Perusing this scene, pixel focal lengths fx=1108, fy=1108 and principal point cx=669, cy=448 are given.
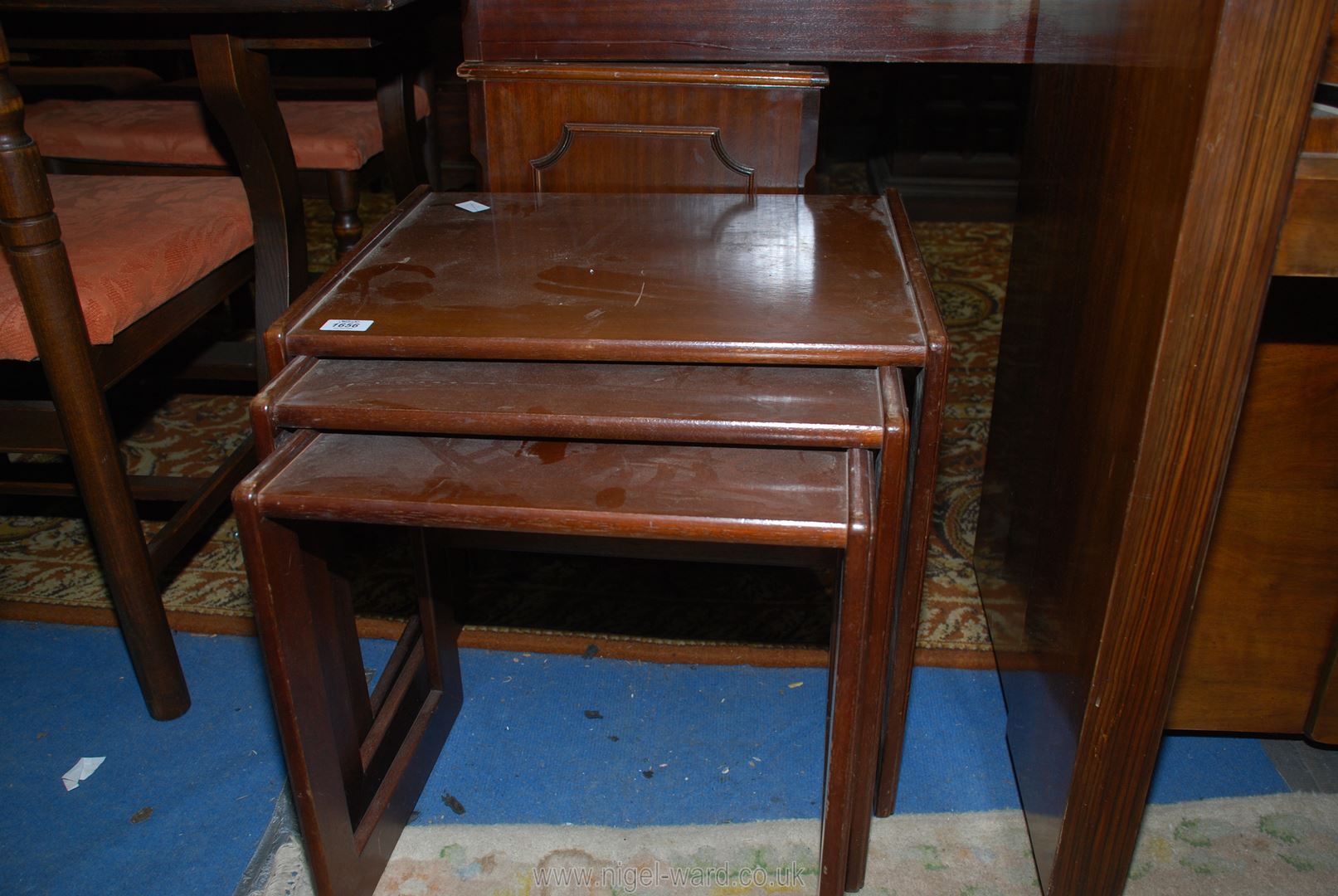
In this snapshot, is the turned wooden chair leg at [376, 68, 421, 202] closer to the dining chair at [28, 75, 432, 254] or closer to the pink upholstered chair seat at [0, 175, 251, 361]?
the dining chair at [28, 75, 432, 254]

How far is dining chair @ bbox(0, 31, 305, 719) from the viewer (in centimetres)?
134

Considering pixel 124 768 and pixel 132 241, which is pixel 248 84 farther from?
pixel 124 768

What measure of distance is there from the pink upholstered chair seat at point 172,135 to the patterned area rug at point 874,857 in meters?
1.41

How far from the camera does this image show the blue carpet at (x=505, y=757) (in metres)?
1.42

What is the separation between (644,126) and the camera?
1.63 metres

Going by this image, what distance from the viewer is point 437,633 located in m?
1.55

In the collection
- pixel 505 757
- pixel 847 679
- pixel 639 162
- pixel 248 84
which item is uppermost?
pixel 248 84

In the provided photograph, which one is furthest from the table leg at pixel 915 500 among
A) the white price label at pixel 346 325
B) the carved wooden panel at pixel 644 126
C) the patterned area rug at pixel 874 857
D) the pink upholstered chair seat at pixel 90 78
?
the pink upholstered chair seat at pixel 90 78

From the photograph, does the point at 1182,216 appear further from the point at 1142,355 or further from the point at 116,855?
the point at 116,855

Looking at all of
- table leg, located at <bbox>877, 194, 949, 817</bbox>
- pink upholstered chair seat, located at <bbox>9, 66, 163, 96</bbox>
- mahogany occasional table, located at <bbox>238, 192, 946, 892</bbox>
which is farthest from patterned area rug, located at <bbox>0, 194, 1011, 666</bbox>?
pink upholstered chair seat, located at <bbox>9, 66, 163, 96</bbox>

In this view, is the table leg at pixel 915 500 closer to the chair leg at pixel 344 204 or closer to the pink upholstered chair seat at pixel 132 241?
the pink upholstered chair seat at pixel 132 241

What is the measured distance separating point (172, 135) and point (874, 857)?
6.31 feet

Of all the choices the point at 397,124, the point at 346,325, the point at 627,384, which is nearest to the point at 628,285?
the point at 627,384

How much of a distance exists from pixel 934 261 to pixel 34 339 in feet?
8.31
